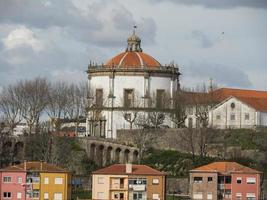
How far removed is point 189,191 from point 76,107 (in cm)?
2773

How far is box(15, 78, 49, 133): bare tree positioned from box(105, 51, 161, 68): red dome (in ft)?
24.8

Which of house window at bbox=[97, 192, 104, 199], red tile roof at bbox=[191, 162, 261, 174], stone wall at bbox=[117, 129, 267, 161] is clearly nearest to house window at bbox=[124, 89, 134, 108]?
stone wall at bbox=[117, 129, 267, 161]

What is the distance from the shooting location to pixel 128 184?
338 ft

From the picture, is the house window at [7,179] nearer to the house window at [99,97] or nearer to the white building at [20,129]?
the white building at [20,129]

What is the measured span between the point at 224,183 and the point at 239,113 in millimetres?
21041

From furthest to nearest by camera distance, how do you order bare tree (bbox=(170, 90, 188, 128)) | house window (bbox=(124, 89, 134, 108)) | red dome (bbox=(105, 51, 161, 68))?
red dome (bbox=(105, 51, 161, 68)) → house window (bbox=(124, 89, 134, 108)) → bare tree (bbox=(170, 90, 188, 128))

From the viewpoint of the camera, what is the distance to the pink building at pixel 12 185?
336ft

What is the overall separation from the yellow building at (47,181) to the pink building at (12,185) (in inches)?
14.5

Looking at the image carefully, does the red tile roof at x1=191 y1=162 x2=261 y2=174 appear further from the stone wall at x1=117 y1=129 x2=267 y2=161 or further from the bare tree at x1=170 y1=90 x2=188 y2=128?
the bare tree at x1=170 y1=90 x2=188 y2=128

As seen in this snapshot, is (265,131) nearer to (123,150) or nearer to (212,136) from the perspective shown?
(212,136)

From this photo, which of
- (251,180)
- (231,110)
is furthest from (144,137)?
(251,180)

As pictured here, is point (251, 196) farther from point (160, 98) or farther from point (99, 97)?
point (99, 97)

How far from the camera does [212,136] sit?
4656 inches

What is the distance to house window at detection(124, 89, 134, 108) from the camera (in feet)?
424
